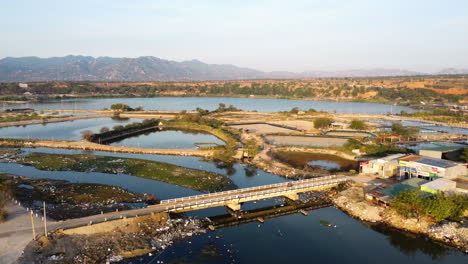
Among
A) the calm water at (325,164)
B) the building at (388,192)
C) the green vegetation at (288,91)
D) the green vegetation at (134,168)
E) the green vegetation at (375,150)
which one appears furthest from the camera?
the green vegetation at (288,91)

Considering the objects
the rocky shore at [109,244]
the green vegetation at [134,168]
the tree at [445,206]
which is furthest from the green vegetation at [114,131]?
the tree at [445,206]

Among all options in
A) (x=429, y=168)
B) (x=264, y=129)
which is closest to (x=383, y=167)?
(x=429, y=168)

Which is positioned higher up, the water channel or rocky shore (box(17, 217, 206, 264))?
rocky shore (box(17, 217, 206, 264))

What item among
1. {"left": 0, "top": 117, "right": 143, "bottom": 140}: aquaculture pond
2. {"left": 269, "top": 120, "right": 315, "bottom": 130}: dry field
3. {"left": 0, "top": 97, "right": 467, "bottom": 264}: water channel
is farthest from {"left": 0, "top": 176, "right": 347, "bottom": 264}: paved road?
{"left": 0, "top": 117, "right": 143, "bottom": 140}: aquaculture pond

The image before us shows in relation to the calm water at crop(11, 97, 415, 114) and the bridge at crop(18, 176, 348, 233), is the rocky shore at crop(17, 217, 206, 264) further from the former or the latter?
the calm water at crop(11, 97, 415, 114)

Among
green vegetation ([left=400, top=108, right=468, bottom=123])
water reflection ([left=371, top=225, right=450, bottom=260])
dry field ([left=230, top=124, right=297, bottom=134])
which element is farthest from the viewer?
green vegetation ([left=400, top=108, right=468, bottom=123])

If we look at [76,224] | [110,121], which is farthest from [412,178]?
[110,121]

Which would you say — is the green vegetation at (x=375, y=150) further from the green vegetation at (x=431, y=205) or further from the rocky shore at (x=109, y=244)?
the rocky shore at (x=109, y=244)

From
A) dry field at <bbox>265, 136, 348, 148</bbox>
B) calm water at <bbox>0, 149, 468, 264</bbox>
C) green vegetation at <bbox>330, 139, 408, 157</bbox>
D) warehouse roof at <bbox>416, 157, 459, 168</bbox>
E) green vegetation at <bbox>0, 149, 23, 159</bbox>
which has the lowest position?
calm water at <bbox>0, 149, 468, 264</bbox>
